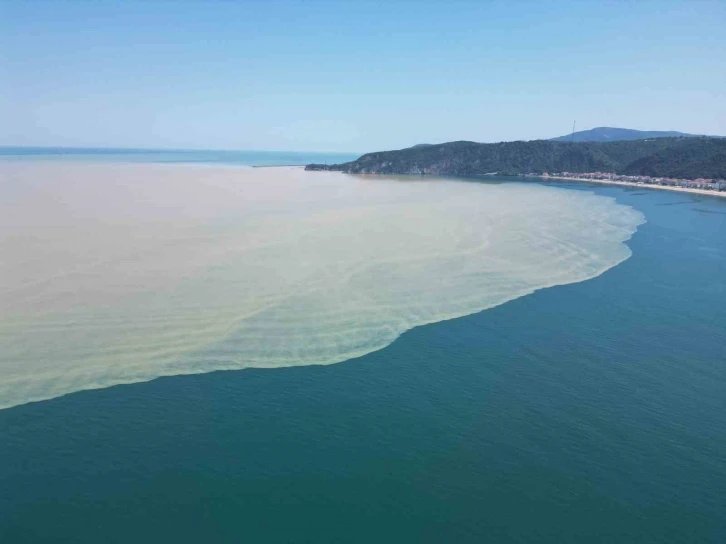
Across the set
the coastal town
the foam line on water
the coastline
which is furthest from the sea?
the coastal town

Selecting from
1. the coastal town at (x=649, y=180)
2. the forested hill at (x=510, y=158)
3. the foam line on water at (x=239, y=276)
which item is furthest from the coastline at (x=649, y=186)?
the foam line on water at (x=239, y=276)

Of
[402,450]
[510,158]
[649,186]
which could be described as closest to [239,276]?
[402,450]

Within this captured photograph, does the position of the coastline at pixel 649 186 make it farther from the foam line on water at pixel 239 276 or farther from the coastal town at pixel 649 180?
the foam line on water at pixel 239 276

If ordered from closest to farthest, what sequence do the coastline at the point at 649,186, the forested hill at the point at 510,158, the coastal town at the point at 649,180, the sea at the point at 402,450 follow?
the sea at the point at 402,450 < the coastline at the point at 649,186 < the coastal town at the point at 649,180 < the forested hill at the point at 510,158

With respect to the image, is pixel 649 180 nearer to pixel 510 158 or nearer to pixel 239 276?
pixel 510 158

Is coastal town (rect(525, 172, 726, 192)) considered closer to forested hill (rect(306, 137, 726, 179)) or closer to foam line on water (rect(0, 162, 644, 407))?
forested hill (rect(306, 137, 726, 179))

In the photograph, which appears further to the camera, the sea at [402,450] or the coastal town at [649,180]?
the coastal town at [649,180]

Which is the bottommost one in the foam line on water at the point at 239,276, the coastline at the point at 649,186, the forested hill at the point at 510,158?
the foam line on water at the point at 239,276
